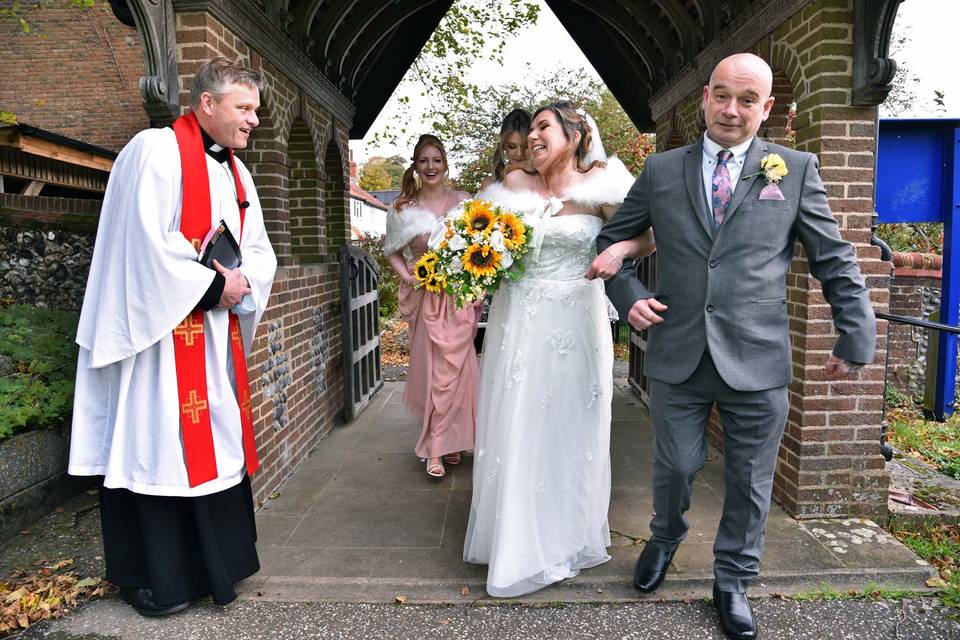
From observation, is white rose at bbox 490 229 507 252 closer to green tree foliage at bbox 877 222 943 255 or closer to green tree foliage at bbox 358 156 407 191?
green tree foliage at bbox 877 222 943 255

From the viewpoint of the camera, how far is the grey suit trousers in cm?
268

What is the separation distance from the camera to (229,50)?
12.8ft

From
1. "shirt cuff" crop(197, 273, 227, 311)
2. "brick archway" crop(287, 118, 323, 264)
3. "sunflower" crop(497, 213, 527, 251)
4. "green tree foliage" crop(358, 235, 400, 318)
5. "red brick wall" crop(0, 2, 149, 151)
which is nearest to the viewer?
"shirt cuff" crop(197, 273, 227, 311)

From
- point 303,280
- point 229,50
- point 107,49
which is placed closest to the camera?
point 229,50

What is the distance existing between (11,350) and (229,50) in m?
2.35

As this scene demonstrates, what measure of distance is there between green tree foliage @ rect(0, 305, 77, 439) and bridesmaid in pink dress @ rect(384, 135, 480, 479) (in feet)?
7.38

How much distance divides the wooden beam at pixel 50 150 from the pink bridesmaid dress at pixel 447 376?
18.1ft

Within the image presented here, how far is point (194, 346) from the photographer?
2830 mm

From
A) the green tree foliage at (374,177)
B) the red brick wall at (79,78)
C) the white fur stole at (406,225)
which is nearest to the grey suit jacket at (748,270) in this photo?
the white fur stole at (406,225)

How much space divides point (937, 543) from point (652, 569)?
1.78 m

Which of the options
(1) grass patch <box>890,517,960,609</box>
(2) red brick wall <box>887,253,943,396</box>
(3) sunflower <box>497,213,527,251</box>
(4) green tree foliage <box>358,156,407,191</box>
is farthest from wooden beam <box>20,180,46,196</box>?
(4) green tree foliage <box>358,156,407,191</box>

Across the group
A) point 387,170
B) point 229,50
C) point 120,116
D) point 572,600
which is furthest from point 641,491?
→ point 387,170

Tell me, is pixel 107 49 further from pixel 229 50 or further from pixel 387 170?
pixel 387 170

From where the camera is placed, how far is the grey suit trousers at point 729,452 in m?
2.68
